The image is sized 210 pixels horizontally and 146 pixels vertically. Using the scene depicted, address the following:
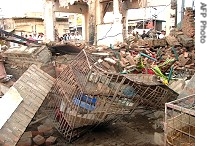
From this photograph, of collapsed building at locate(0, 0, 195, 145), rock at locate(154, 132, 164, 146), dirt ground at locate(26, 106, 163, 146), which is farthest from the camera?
dirt ground at locate(26, 106, 163, 146)

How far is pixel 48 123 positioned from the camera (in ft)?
22.9

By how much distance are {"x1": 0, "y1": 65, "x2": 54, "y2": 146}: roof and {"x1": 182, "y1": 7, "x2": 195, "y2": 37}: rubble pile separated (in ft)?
23.5

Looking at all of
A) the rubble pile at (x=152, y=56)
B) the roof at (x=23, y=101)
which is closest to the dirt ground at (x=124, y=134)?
the roof at (x=23, y=101)

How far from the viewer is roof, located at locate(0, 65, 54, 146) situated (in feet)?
15.1

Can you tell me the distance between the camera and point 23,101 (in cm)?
519

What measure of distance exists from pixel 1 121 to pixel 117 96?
2.33 meters

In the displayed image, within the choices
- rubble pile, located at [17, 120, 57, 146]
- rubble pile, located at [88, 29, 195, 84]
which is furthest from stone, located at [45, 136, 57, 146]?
rubble pile, located at [88, 29, 195, 84]

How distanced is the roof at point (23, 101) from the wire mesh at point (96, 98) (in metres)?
0.53

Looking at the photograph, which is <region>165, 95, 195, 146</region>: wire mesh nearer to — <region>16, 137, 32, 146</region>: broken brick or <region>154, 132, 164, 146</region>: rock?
<region>154, 132, 164, 146</region>: rock

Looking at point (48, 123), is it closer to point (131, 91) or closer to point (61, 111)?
point (61, 111)

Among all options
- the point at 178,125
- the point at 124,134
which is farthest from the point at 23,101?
the point at 178,125

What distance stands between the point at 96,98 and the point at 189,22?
7.13 m

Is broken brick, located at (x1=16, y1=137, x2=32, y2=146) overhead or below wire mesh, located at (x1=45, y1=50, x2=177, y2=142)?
below
